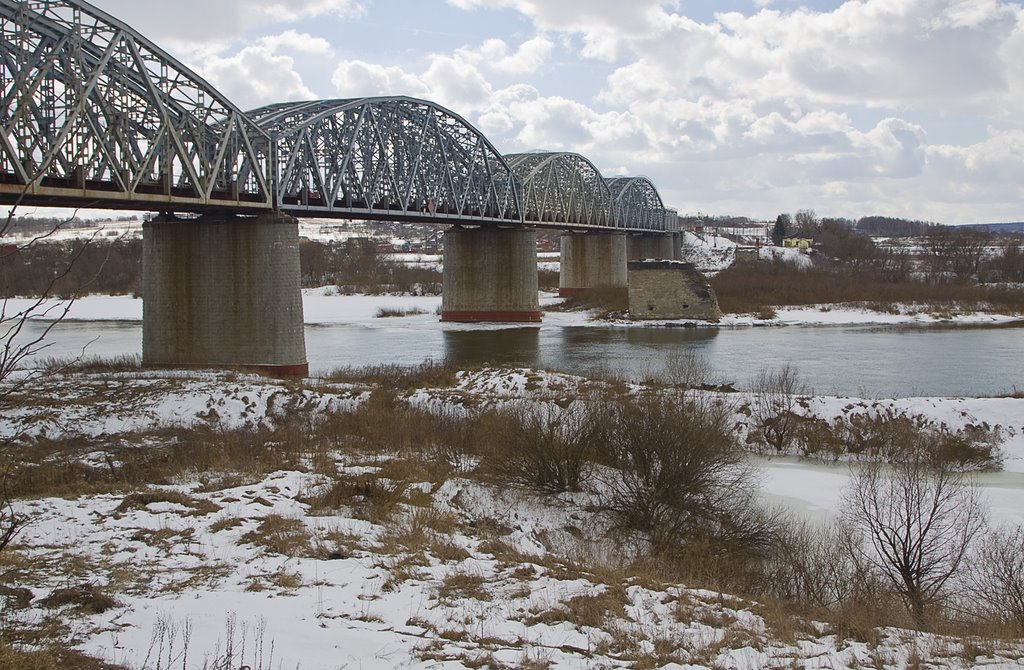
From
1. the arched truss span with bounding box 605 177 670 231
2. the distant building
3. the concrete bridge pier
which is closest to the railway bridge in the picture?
the concrete bridge pier

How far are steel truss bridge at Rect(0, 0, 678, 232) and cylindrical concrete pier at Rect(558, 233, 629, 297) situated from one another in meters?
27.2

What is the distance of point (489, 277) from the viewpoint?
71500 millimetres

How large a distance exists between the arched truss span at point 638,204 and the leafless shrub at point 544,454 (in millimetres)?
93394

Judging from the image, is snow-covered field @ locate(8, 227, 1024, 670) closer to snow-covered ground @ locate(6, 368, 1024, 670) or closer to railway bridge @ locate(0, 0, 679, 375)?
snow-covered ground @ locate(6, 368, 1024, 670)

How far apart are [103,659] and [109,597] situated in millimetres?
1865

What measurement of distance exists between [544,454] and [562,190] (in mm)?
79026

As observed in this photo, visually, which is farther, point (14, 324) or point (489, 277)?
point (489, 277)

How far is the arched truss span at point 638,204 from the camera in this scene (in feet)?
392

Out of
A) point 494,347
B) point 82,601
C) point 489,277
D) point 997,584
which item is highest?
point 489,277

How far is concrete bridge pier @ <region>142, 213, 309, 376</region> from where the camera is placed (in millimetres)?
37719

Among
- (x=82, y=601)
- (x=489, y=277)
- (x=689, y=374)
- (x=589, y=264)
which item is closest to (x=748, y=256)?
(x=589, y=264)

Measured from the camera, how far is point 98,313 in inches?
3012

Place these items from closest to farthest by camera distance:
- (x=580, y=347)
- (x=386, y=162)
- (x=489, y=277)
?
(x=580, y=347) < (x=386, y=162) < (x=489, y=277)

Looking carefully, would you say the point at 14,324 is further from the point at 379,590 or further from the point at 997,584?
the point at 997,584
